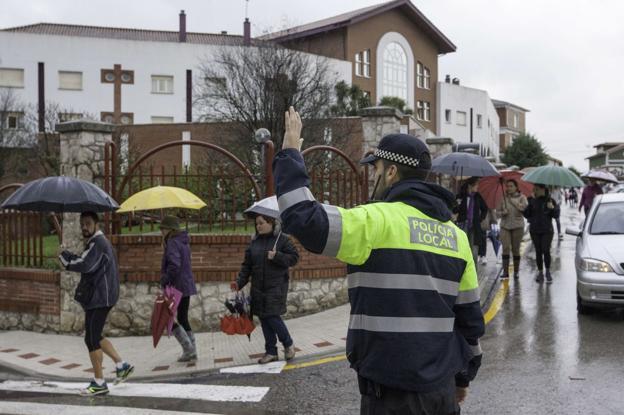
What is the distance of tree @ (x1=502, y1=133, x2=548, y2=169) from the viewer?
5765 centimetres

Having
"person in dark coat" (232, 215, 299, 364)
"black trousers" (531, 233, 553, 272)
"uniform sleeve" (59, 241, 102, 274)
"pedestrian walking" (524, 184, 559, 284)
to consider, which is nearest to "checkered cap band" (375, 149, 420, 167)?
"person in dark coat" (232, 215, 299, 364)

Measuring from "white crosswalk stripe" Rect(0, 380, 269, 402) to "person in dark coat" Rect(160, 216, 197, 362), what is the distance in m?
0.75

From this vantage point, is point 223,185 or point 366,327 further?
point 223,185

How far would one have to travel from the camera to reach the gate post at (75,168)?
853 centimetres

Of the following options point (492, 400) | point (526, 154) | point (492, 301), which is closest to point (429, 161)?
point (492, 400)

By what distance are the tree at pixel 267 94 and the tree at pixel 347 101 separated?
3422mm

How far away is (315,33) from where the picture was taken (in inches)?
1821

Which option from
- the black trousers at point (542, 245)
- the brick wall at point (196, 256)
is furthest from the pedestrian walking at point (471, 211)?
the brick wall at point (196, 256)

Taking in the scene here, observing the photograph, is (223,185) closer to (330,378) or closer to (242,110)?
(330,378)

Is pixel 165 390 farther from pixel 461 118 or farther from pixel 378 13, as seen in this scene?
pixel 461 118

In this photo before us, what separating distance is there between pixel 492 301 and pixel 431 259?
7.32m

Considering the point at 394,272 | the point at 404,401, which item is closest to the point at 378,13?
the point at 394,272

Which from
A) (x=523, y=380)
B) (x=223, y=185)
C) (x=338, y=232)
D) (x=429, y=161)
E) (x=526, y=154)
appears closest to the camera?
(x=338, y=232)

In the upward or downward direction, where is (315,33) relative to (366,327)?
upward
